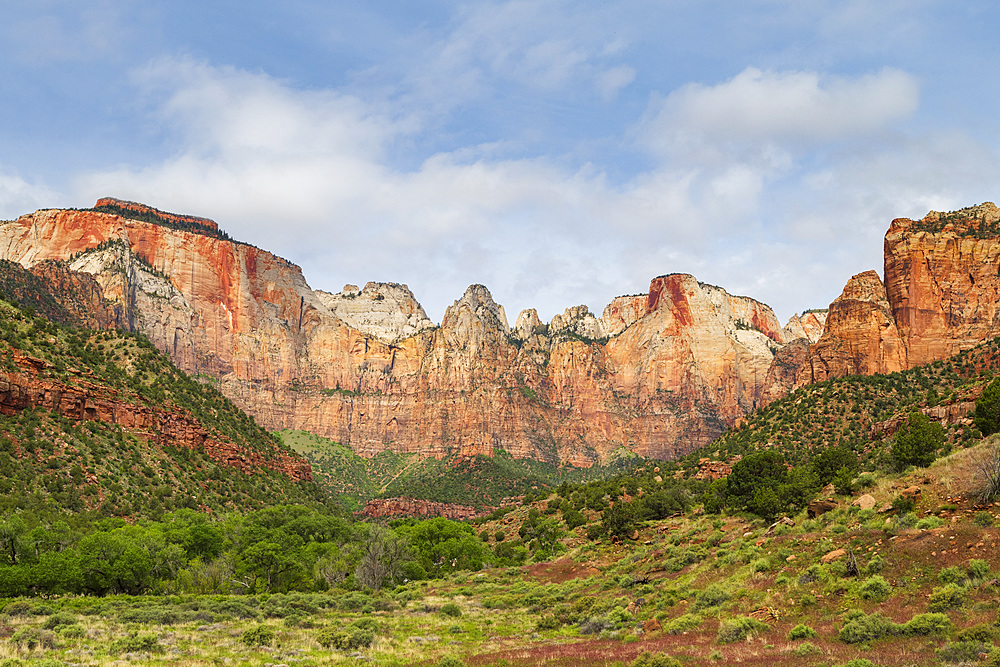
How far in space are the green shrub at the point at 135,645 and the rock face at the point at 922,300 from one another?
361 ft

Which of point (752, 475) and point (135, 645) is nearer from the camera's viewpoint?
point (135, 645)

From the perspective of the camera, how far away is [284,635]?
101ft

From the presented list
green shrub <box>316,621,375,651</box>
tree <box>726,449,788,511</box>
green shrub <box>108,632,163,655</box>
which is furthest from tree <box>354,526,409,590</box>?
tree <box>726,449,788,511</box>

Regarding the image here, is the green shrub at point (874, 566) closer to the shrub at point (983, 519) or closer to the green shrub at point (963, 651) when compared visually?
the shrub at point (983, 519)

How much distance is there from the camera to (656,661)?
20453 millimetres

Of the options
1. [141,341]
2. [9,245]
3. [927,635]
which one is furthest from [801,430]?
[9,245]

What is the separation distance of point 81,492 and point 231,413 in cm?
4550

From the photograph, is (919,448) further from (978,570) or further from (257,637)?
(257,637)

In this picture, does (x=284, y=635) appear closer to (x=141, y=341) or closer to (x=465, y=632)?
(x=465, y=632)

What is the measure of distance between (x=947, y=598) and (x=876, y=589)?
2855 millimetres

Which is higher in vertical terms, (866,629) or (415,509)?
(866,629)

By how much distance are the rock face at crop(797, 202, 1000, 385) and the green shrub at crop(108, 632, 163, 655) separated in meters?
110

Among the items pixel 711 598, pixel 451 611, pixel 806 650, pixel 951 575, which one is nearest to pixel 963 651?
pixel 806 650

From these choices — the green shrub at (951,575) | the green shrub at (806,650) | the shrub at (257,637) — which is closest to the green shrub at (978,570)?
the green shrub at (951,575)
